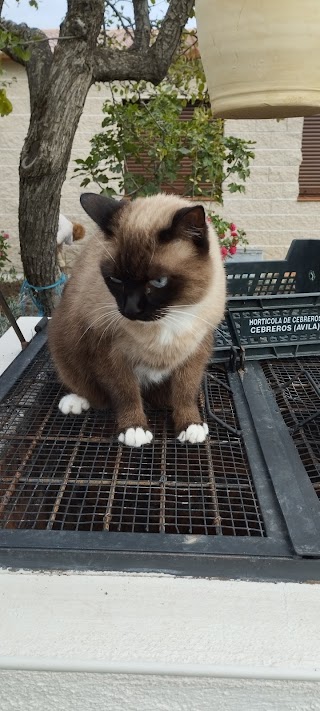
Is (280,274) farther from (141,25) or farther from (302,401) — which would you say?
(141,25)

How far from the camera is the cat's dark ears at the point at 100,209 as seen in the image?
1.32 m

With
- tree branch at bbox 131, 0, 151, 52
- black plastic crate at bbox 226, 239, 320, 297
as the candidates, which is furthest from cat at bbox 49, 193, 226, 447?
tree branch at bbox 131, 0, 151, 52

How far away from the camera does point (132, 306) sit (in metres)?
1.20

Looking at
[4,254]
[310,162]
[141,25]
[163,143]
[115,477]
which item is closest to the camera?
[115,477]

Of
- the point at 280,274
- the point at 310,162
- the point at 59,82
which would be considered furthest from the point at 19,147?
the point at 280,274

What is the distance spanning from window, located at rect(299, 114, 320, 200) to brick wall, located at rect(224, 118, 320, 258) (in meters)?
0.13

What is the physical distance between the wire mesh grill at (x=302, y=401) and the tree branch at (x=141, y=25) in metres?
2.36

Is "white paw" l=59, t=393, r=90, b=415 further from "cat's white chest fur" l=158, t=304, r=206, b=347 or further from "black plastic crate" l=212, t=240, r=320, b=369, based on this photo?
"black plastic crate" l=212, t=240, r=320, b=369

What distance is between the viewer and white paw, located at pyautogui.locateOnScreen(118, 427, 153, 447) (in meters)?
1.28

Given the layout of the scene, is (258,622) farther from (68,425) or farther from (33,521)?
(68,425)

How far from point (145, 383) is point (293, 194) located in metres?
4.36

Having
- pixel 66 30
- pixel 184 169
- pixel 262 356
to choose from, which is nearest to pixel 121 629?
pixel 262 356

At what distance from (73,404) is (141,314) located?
392mm

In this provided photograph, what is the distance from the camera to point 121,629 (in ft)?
2.42
